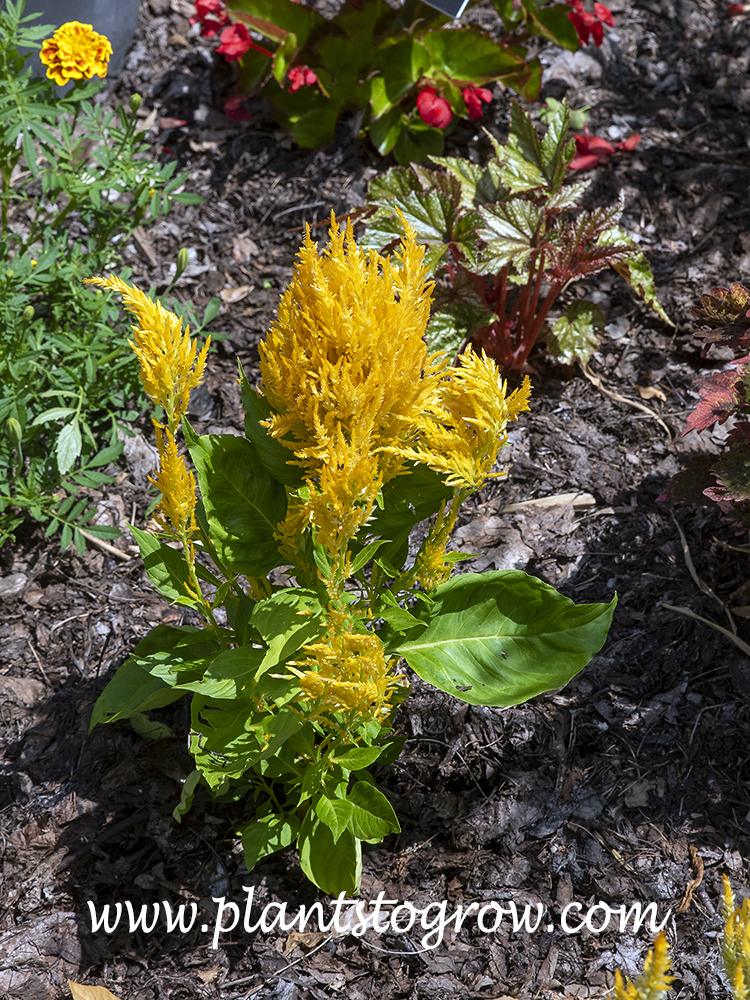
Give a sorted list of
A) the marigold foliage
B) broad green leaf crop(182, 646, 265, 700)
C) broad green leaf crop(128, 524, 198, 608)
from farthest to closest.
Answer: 1. broad green leaf crop(128, 524, 198, 608)
2. broad green leaf crop(182, 646, 265, 700)
3. the marigold foliage

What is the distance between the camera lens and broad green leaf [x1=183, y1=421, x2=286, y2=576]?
162 cm

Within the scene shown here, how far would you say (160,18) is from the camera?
3.69 metres

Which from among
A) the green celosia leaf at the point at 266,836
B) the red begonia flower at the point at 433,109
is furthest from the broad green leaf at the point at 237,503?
the red begonia flower at the point at 433,109

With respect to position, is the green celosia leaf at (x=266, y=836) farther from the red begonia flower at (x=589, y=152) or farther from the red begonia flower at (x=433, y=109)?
the red begonia flower at (x=589, y=152)

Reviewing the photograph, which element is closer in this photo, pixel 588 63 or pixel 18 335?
pixel 18 335

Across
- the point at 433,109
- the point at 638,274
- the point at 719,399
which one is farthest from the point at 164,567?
the point at 433,109

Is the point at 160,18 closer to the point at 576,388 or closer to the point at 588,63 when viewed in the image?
the point at 588,63

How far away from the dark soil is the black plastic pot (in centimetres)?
113

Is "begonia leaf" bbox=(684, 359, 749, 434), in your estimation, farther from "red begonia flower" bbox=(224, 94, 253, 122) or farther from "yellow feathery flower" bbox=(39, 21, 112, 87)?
"red begonia flower" bbox=(224, 94, 253, 122)

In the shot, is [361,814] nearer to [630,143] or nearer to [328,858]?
[328,858]

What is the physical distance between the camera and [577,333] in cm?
266

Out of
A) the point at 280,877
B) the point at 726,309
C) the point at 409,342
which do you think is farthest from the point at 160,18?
the point at 280,877

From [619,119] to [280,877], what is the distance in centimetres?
324

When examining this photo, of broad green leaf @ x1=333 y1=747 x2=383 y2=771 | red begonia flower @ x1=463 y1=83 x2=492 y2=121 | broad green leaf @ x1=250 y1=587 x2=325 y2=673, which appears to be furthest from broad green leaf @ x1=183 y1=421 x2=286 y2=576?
red begonia flower @ x1=463 y1=83 x2=492 y2=121
